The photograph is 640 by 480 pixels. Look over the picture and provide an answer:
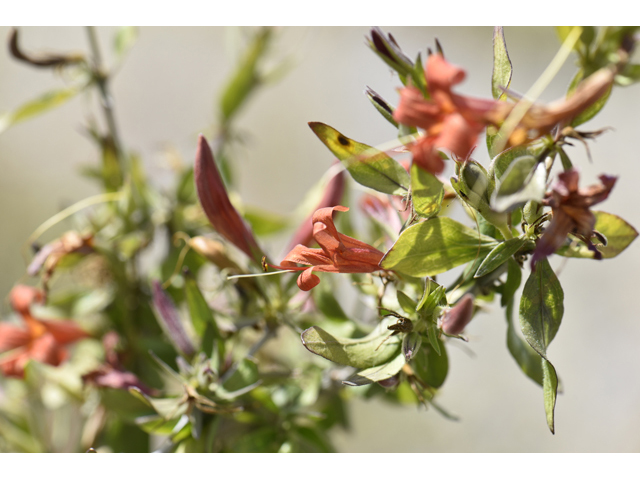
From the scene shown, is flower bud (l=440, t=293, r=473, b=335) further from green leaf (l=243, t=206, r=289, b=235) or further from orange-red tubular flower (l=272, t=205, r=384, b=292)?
green leaf (l=243, t=206, r=289, b=235)

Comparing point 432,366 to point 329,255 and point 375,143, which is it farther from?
point 375,143

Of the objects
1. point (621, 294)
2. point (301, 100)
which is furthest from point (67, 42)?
point (621, 294)

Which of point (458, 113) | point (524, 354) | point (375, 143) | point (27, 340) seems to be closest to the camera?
point (458, 113)

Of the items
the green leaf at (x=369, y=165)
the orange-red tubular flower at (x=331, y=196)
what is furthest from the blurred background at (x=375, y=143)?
the green leaf at (x=369, y=165)

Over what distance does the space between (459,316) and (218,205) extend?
0.15 meters

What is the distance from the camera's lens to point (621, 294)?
0.98 m

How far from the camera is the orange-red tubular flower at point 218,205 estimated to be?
303 millimetres

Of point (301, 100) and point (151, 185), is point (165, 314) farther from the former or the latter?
point (301, 100)

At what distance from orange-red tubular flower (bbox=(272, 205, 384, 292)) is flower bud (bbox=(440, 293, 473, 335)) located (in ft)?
0.13

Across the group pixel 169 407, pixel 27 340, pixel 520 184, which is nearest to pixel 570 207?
pixel 520 184

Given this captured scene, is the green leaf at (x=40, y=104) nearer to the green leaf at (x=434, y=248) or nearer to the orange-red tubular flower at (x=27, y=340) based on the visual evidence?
the orange-red tubular flower at (x=27, y=340)

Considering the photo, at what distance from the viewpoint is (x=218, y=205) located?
313 mm

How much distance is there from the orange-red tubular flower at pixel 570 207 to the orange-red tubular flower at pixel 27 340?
342 millimetres

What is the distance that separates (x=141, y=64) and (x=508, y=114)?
1192mm
